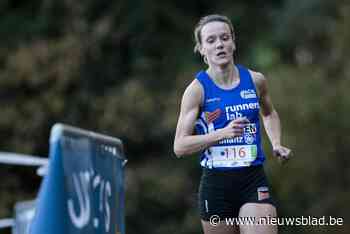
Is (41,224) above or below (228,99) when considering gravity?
below

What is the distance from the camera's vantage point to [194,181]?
27.5m

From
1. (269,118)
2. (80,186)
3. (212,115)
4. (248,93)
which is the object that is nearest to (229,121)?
(212,115)

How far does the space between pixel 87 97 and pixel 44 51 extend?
5.60ft

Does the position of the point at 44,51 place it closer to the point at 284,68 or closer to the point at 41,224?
the point at 284,68

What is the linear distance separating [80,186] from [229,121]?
1.24m

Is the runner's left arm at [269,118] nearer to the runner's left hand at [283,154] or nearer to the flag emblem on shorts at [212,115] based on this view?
the runner's left hand at [283,154]

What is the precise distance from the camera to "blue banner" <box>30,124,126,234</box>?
470 cm

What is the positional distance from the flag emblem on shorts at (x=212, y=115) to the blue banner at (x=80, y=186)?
0.55m

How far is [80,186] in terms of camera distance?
16.9 feet

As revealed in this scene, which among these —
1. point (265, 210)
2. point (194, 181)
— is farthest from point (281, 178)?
point (265, 210)

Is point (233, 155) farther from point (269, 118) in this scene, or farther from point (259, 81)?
point (269, 118)

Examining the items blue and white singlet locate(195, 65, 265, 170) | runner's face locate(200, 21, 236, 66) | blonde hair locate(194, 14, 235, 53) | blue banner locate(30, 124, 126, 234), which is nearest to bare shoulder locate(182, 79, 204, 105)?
blue and white singlet locate(195, 65, 265, 170)

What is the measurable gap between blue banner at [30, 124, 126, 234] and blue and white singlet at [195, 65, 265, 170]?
1.83 feet

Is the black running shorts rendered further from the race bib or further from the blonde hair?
the blonde hair
